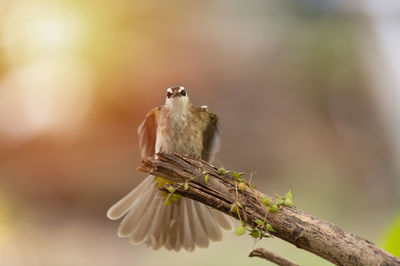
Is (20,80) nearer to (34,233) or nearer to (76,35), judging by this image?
(76,35)

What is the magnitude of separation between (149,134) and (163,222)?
0.33 meters

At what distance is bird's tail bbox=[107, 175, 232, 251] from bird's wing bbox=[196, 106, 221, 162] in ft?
0.64

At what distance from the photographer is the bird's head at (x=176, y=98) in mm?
1581

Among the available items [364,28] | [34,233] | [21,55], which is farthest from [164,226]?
[364,28]

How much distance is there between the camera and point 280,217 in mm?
1139

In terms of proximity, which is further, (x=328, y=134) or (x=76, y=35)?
(x=328, y=134)

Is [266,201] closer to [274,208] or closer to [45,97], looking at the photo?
[274,208]

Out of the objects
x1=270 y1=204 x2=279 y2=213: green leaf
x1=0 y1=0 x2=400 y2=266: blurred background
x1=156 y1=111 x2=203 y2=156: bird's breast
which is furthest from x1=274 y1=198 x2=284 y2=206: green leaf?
x1=0 y1=0 x2=400 y2=266: blurred background

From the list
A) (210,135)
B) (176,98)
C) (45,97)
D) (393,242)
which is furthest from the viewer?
(45,97)

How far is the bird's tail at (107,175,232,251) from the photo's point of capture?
180cm

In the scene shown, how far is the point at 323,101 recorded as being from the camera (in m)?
4.19

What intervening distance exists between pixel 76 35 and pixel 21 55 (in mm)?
429

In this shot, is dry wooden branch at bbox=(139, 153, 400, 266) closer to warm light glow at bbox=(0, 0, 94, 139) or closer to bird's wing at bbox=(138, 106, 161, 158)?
bird's wing at bbox=(138, 106, 161, 158)

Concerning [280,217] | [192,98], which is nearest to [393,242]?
[280,217]
